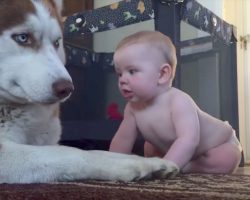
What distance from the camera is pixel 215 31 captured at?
2.46 m

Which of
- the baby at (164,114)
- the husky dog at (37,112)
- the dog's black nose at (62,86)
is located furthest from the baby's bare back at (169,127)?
the dog's black nose at (62,86)

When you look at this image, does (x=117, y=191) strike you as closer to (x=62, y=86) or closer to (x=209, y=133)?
(x=62, y=86)

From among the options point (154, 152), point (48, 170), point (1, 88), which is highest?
point (1, 88)

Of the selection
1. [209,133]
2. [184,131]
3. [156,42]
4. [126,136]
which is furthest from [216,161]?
[156,42]

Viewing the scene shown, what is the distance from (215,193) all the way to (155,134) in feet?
2.31

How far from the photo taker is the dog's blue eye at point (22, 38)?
118 centimetres

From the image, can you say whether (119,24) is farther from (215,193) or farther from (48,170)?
(215,193)

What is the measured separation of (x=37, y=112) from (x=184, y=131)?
429 mm

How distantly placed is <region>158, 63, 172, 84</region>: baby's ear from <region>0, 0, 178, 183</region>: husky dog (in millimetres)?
325

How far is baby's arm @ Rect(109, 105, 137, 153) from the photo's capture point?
1.57m

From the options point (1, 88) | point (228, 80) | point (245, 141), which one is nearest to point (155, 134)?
point (1, 88)

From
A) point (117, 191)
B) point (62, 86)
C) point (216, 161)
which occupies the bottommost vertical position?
point (216, 161)

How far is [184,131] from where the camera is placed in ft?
4.51

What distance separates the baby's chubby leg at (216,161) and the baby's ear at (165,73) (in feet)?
0.89
